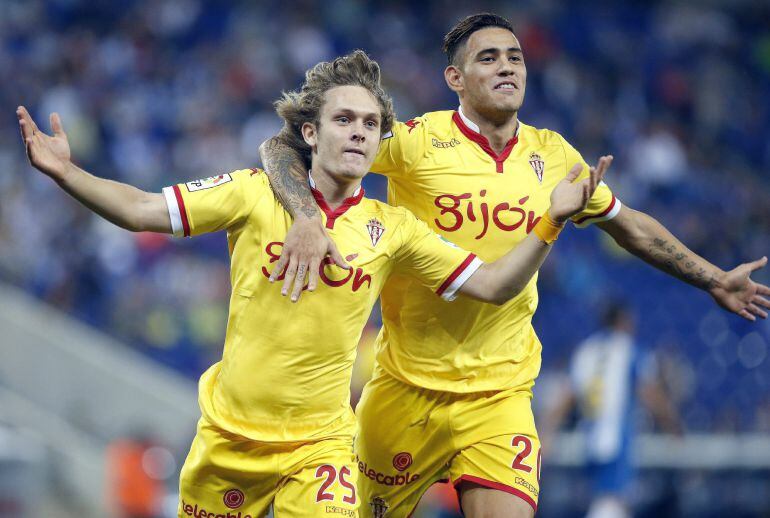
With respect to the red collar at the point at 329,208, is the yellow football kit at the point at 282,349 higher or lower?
lower

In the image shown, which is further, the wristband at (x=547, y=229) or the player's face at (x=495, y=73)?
the player's face at (x=495, y=73)

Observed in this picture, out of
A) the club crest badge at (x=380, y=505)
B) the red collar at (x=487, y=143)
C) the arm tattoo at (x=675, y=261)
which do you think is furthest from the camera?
the club crest badge at (x=380, y=505)

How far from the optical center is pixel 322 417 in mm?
5199

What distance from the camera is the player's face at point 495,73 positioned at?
5.62 metres

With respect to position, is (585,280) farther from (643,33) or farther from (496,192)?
(496,192)

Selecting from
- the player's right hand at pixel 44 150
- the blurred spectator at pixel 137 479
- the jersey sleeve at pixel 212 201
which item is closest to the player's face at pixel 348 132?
the jersey sleeve at pixel 212 201

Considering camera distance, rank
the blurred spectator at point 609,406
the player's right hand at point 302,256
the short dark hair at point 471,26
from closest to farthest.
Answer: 1. the player's right hand at point 302,256
2. the short dark hair at point 471,26
3. the blurred spectator at point 609,406

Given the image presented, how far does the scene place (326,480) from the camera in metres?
5.10

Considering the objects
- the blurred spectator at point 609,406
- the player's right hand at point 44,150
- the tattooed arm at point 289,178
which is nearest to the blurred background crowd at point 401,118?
the blurred spectator at point 609,406

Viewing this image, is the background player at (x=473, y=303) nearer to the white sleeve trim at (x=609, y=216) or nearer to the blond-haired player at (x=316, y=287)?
the white sleeve trim at (x=609, y=216)

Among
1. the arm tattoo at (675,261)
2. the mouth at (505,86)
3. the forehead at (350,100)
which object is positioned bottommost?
the arm tattoo at (675,261)

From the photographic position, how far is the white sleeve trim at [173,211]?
4.89m

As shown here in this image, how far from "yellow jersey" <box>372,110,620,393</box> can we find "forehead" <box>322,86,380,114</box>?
0.39m

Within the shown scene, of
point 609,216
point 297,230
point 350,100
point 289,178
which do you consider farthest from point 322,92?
point 609,216
